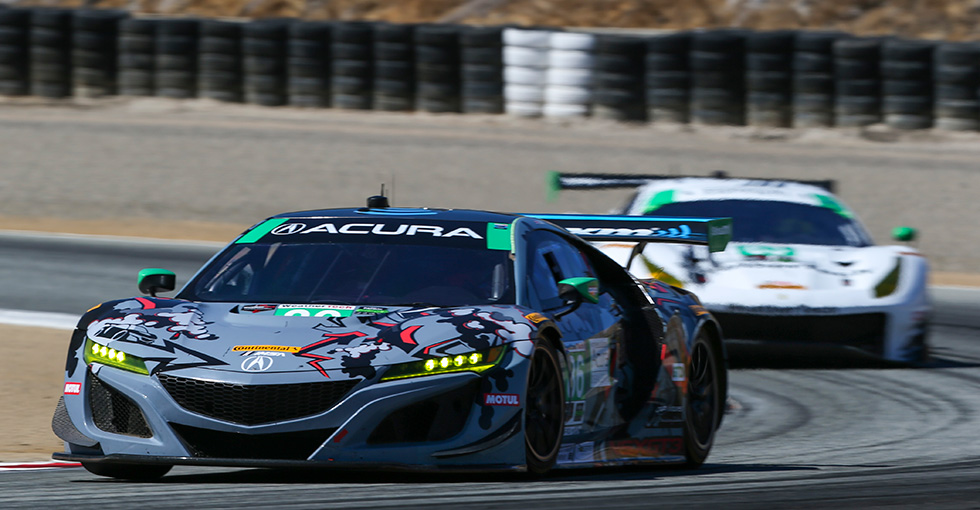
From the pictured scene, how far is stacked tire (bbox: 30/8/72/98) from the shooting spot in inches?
938

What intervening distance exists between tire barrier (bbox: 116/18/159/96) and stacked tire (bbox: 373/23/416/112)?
335 cm

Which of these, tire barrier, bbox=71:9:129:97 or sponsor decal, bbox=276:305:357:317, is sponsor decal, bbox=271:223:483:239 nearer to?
sponsor decal, bbox=276:305:357:317

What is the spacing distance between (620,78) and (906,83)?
3824 mm

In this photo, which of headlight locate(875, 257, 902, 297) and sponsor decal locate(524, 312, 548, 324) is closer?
sponsor decal locate(524, 312, 548, 324)

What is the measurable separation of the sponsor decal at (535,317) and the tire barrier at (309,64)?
17.7m

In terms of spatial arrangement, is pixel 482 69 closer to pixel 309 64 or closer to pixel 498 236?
pixel 309 64

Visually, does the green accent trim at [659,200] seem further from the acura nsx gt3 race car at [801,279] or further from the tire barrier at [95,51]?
the tire barrier at [95,51]

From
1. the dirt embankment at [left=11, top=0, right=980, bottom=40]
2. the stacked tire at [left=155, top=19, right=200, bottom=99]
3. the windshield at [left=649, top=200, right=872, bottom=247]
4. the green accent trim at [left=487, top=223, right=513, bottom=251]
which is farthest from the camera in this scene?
the dirt embankment at [left=11, top=0, right=980, bottom=40]

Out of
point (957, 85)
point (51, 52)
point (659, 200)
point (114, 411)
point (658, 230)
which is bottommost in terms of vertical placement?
point (114, 411)

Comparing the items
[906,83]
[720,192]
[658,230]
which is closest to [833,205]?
[720,192]

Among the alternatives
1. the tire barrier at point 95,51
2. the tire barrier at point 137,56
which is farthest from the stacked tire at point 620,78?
the tire barrier at point 95,51

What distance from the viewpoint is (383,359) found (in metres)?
5.22

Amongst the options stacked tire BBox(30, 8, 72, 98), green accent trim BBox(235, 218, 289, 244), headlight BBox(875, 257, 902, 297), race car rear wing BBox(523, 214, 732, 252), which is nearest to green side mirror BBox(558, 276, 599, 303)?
race car rear wing BBox(523, 214, 732, 252)

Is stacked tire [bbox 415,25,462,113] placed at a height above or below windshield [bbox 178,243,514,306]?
above
